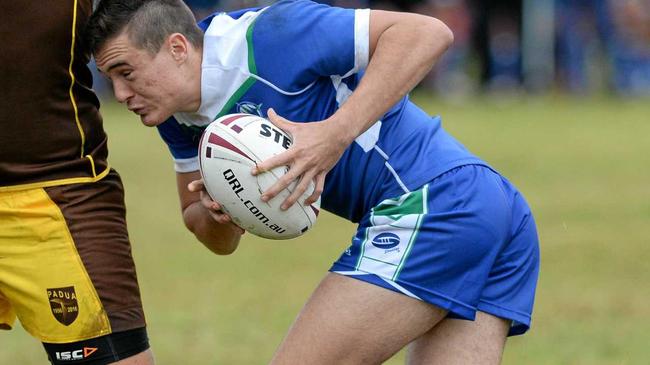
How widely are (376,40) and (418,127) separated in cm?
42

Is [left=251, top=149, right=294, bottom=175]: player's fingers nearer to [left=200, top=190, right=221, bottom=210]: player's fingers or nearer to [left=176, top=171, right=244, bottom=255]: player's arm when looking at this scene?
[left=200, top=190, right=221, bottom=210]: player's fingers

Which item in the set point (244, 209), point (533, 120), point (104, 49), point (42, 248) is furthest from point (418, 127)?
point (533, 120)

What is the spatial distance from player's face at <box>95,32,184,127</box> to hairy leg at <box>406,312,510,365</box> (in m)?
1.26

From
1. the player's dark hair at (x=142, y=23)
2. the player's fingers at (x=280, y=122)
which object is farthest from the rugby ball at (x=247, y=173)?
the player's dark hair at (x=142, y=23)

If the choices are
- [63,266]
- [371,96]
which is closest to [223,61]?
[371,96]

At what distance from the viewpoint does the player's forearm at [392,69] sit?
4344 millimetres

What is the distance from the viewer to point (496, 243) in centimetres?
450

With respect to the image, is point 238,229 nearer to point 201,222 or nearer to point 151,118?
point 201,222

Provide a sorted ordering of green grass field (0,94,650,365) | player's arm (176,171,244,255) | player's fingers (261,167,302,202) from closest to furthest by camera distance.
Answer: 1. player's fingers (261,167,302,202)
2. player's arm (176,171,244,255)
3. green grass field (0,94,650,365)

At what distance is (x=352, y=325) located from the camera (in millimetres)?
4352

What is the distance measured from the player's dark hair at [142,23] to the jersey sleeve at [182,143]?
467 mm

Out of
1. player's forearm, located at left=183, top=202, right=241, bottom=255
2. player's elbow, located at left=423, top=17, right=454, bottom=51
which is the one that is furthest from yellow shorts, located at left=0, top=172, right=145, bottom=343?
player's elbow, located at left=423, top=17, right=454, bottom=51

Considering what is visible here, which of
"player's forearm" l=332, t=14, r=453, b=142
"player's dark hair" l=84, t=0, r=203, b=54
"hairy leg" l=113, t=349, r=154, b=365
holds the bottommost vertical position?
"hairy leg" l=113, t=349, r=154, b=365

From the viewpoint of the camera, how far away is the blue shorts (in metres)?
4.41
